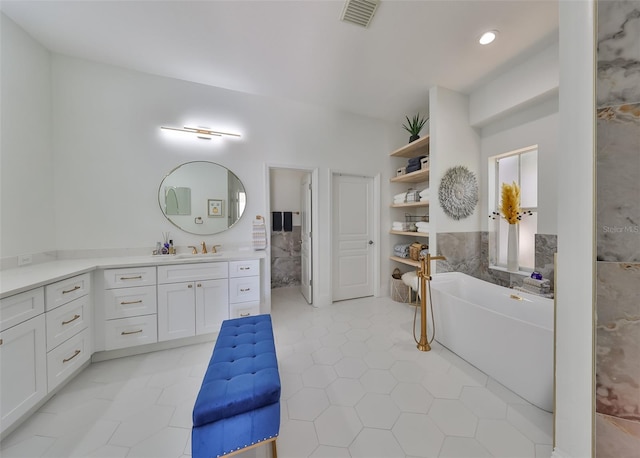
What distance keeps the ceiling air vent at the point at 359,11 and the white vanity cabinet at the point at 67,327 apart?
9.46 feet

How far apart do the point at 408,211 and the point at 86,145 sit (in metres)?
4.10

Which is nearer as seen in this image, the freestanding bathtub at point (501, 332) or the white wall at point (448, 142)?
the freestanding bathtub at point (501, 332)

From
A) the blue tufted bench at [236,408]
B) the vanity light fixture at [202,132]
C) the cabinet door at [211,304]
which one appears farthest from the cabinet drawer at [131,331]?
the vanity light fixture at [202,132]

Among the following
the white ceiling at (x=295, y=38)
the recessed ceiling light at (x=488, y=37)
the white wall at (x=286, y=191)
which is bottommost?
the white wall at (x=286, y=191)

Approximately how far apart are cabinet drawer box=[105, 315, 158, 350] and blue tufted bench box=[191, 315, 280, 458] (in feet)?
4.08

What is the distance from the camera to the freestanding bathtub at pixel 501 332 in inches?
55.2

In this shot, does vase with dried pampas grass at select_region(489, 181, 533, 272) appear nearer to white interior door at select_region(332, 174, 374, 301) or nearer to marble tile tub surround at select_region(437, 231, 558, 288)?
marble tile tub surround at select_region(437, 231, 558, 288)

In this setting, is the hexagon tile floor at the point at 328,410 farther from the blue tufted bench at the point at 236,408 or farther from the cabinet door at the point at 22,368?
the blue tufted bench at the point at 236,408

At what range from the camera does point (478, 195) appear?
2.76 metres

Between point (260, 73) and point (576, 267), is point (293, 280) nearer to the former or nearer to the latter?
point (260, 73)

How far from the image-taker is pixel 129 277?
192 centimetres

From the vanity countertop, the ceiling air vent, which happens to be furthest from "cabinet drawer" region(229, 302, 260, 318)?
the ceiling air vent

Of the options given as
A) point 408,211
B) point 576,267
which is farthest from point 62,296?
point 408,211

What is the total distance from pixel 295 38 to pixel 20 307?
2.72 m
